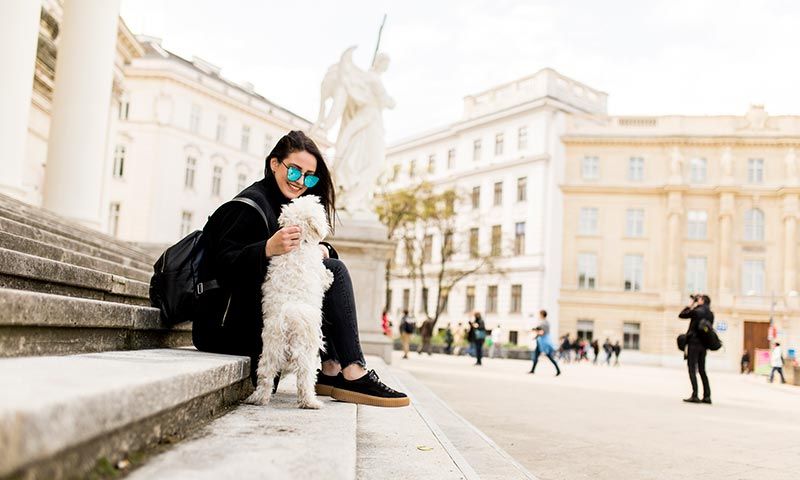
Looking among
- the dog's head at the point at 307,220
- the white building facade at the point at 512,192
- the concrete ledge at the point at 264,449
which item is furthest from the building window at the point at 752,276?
the concrete ledge at the point at 264,449

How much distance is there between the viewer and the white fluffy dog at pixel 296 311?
3.19 metres

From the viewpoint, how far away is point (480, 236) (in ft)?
165

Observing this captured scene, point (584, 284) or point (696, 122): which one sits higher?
point (696, 122)

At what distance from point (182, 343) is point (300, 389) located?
4.93ft

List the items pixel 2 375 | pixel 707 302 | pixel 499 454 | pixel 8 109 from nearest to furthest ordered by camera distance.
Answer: pixel 2 375, pixel 499 454, pixel 8 109, pixel 707 302

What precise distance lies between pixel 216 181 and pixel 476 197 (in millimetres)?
18012

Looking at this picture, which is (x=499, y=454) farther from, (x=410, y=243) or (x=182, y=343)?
(x=410, y=243)

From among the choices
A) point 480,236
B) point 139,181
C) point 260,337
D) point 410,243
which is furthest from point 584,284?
point 260,337

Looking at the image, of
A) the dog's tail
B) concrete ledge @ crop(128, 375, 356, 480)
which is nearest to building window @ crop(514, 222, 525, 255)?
the dog's tail

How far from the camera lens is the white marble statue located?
12375 millimetres

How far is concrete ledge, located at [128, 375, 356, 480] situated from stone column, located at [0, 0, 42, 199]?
713 centimetres

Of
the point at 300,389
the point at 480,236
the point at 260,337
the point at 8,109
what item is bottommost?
the point at 300,389

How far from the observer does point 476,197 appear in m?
A: 51.1

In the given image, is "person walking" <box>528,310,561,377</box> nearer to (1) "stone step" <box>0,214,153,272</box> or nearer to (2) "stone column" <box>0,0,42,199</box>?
(1) "stone step" <box>0,214,153,272</box>
